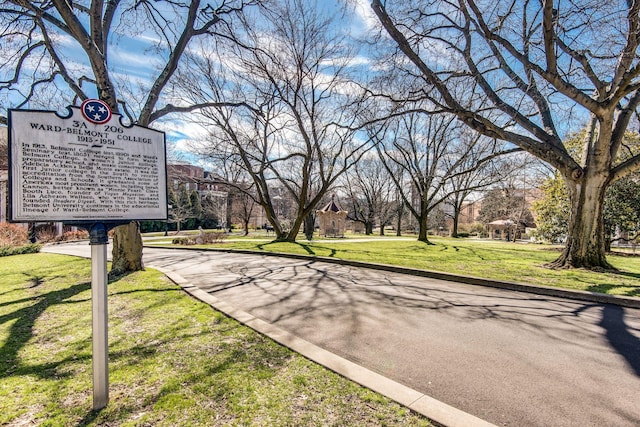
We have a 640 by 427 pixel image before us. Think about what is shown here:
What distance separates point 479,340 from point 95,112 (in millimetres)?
5036

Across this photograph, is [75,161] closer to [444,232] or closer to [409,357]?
[409,357]

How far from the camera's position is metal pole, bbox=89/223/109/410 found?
265 cm

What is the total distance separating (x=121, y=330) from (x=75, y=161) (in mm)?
2675

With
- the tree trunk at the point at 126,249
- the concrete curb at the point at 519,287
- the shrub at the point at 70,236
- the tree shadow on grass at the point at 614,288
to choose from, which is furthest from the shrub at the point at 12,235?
the tree shadow on grass at the point at 614,288

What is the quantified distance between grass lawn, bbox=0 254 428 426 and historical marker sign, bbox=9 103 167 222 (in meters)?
1.54

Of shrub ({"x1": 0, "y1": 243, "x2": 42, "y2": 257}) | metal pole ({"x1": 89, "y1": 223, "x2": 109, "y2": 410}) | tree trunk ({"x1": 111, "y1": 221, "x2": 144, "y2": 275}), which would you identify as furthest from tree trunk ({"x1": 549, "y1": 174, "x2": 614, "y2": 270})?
shrub ({"x1": 0, "y1": 243, "x2": 42, "y2": 257})

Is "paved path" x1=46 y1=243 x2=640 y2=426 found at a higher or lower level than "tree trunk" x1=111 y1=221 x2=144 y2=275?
lower

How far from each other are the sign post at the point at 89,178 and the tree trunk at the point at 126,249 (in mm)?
6505

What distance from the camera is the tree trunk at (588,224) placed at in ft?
29.9

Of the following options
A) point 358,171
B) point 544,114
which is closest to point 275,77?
point 544,114

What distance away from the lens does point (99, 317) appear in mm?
2744

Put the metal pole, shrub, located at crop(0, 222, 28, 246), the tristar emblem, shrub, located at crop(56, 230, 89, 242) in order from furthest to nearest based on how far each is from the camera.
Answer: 1. shrub, located at crop(56, 230, 89, 242)
2. shrub, located at crop(0, 222, 28, 246)
3. the tristar emblem
4. the metal pole

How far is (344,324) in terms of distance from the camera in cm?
482

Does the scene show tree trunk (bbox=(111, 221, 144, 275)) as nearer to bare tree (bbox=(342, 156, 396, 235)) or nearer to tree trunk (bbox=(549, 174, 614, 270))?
tree trunk (bbox=(549, 174, 614, 270))
